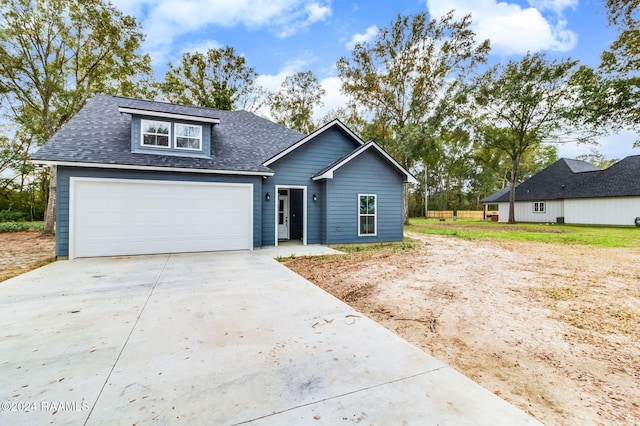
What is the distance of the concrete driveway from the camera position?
1.90 meters

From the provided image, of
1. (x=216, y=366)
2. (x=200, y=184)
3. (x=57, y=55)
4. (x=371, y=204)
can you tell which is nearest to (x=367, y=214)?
(x=371, y=204)

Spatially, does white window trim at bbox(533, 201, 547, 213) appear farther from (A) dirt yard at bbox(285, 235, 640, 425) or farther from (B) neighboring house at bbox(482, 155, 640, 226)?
(A) dirt yard at bbox(285, 235, 640, 425)

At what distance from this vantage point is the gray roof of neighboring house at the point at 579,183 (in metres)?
20.2

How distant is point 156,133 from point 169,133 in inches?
15.0

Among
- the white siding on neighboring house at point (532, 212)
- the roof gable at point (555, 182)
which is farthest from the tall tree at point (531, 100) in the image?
the white siding on neighboring house at point (532, 212)

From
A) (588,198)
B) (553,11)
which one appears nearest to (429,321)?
(553,11)

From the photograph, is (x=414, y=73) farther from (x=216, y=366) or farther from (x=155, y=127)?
(x=216, y=366)

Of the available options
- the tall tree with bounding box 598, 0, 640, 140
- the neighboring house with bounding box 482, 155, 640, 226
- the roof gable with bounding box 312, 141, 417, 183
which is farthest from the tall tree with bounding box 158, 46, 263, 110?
the neighboring house with bounding box 482, 155, 640, 226

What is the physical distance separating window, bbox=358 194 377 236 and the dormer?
19.7 feet

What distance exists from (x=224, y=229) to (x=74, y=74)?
14668 mm

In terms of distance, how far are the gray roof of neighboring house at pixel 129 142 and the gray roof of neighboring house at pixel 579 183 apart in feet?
79.9

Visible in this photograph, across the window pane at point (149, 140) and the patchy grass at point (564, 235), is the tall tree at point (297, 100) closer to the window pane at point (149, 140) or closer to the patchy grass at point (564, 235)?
the patchy grass at point (564, 235)

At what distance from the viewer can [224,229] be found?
29.8 feet

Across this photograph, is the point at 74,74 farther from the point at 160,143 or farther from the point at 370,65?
the point at 370,65
